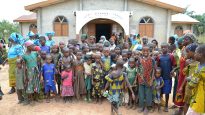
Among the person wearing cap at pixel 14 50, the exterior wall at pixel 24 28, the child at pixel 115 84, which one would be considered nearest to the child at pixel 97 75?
the child at pixel 115 84

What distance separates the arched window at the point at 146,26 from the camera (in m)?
12.1

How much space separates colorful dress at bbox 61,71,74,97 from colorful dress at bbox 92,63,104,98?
0.57 meters

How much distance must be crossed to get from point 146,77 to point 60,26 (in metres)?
8.25

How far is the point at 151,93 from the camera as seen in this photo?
4.93m

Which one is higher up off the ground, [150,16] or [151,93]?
[150,16]

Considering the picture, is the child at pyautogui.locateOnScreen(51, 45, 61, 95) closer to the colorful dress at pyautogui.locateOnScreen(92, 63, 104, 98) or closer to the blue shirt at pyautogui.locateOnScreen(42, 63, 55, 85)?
the blue shirt at pyautogui.locateOnScreen(42, 63, 55, 85)

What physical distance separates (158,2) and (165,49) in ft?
23.7

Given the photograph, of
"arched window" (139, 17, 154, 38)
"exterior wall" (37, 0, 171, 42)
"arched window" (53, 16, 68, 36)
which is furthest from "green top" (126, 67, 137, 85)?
"arched window" (53, 16, 68, 36)

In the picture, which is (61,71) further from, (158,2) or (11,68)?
(158,2)

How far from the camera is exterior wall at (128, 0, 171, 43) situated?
39.1 ft

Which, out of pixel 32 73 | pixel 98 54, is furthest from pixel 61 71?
pixel 98 54

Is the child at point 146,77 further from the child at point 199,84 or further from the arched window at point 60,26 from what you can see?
the arched window at point 60,26

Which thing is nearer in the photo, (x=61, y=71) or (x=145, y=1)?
(x=61, y=71)

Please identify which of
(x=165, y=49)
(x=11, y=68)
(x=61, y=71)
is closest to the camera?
(x=165, y=49)
